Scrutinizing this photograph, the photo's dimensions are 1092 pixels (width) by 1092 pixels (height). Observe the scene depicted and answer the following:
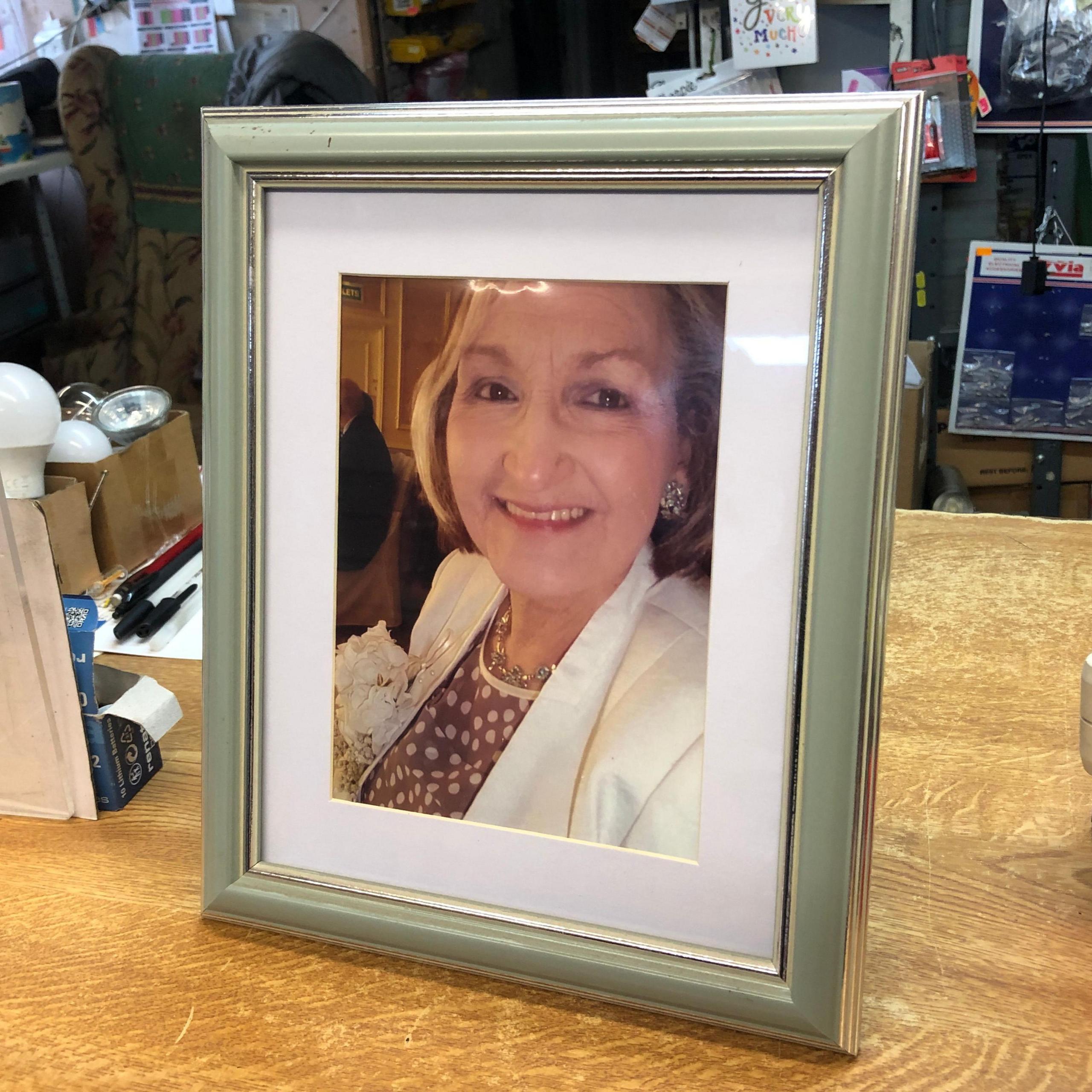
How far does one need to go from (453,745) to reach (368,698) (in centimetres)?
5

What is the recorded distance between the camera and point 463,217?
16.5 inches

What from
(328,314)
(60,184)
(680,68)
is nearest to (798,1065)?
(328,314)

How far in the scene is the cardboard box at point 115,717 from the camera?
0.56 metres

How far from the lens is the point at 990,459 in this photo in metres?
2.01

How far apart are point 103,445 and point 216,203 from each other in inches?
19.7

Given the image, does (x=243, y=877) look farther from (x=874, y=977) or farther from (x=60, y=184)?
(x=60, y=184)

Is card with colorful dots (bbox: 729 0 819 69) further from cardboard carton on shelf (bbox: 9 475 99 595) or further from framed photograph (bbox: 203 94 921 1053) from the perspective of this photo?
framed photograph (bbox: 203 94 921 1053)

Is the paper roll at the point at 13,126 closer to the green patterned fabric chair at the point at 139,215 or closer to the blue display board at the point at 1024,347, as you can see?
the green patterned fabric chair at the point at 139,215

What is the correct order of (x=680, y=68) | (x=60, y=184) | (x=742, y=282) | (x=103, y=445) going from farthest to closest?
(x=60, y=184)
(x=680, y=68)
(x=103, y=445)
(x=742, y=282)

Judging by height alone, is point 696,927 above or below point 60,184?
below

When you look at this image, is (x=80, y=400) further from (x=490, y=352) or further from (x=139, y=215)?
(x=139, y=215)

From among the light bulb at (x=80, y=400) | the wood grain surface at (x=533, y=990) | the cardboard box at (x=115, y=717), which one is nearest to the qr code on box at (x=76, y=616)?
the cardboard box at (x=115, y=717)

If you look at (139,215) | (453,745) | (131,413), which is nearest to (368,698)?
(453,745)

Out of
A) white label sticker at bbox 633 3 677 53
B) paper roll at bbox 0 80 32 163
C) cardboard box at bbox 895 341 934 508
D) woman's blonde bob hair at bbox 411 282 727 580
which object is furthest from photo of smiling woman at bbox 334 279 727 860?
paper roll at bbox 0 80 32 163
